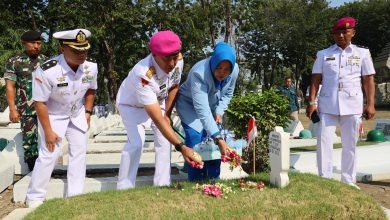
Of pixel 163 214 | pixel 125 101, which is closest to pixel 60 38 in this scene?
pixel 125 101

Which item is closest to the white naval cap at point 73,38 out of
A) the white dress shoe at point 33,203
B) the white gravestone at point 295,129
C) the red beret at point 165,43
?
the red beret at point 165,43

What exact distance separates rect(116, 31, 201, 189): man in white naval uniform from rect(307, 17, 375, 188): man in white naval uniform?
75.5 inches

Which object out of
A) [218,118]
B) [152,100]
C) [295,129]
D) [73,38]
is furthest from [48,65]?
[295,129]

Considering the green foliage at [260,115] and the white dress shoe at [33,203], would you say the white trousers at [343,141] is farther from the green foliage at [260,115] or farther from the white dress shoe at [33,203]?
the white dress shoe at [33,203]

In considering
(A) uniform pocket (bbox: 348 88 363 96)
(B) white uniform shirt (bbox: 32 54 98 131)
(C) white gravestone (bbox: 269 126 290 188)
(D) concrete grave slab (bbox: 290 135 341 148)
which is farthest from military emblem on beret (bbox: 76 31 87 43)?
(D) concrete grave slab (bbox: 290 135 341 148)

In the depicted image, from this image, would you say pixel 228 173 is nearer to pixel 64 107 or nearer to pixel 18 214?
pixel 64 107

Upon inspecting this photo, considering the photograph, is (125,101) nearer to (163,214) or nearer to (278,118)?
(163,214)

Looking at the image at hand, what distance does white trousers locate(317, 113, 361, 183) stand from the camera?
522cm

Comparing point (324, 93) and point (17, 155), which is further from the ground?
point (324, 93)

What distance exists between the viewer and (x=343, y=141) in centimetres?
530

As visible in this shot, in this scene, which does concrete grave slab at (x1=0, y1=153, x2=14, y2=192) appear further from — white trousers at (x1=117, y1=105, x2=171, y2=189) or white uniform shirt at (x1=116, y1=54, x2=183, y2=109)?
white uniform shirt at (x1=116, y1=54, x2=183, y2=109)

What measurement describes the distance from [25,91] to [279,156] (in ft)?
11.0

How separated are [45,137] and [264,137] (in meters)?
3.36

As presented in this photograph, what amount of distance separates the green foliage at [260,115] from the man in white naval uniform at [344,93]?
105cm
